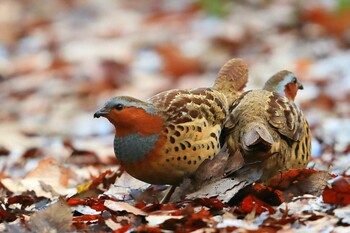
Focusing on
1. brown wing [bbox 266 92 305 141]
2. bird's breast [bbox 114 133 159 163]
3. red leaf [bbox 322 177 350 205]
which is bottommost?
red leaf [bbox 322 177 350 205]

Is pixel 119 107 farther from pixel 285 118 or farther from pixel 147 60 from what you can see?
pixel 147 60

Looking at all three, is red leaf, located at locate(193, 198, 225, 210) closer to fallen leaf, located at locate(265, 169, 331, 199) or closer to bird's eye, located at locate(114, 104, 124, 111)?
fallen leaf, located at locate(265, 169, 331, 199)

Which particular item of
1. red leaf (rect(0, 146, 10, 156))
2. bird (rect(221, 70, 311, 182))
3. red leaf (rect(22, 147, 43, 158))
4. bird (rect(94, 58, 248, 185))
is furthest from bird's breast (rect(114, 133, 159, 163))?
red leaf (rect(0, 146, 10, 156))

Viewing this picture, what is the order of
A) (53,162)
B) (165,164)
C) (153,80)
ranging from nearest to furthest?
(165,164)
(53,162)
(153,80)

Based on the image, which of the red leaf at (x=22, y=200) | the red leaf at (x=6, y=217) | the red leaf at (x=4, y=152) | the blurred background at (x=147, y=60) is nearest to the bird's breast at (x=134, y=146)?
the red leaf at (x=6, y=217)

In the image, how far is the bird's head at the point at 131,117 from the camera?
4750 mm

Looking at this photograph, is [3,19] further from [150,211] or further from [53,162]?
[150,211]

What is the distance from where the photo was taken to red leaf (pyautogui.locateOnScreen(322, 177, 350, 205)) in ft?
14.2

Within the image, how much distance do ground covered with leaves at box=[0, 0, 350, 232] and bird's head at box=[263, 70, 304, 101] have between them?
611mm

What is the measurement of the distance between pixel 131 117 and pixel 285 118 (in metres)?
0.95

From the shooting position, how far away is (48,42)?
14.1m

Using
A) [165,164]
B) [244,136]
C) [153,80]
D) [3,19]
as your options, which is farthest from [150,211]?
[3,19]

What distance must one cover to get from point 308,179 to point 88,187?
1.48m

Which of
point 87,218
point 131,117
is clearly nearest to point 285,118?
point 131,117
